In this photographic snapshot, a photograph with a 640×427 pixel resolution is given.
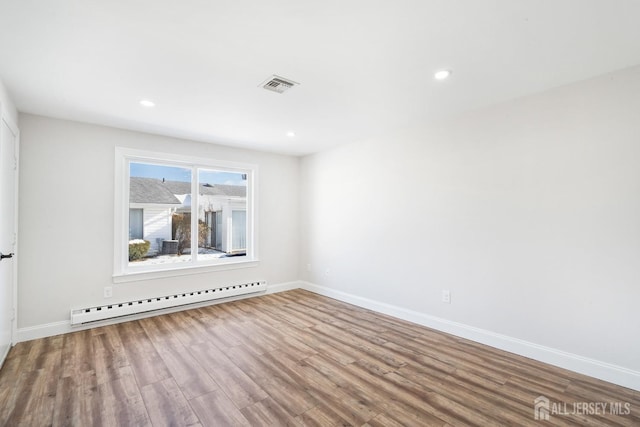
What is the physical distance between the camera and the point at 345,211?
15.0ft

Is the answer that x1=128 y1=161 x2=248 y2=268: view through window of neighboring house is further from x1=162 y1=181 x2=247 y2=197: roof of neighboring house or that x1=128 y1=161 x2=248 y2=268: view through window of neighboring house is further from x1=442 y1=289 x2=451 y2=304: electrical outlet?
x1=442 y1=289 x2=451 y2=304: electrical outlet

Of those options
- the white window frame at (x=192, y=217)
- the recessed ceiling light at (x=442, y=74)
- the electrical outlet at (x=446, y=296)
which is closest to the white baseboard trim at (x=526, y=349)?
the electrical outlet at (x=446, y=296)

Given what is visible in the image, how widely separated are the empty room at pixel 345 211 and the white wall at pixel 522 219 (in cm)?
2

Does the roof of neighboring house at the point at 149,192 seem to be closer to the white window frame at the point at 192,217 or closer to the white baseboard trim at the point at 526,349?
the white window frame at the point at 192,217

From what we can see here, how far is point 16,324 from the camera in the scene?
305 cm

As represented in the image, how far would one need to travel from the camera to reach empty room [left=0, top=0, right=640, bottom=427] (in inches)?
73.9

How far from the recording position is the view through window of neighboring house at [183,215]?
12.9ft

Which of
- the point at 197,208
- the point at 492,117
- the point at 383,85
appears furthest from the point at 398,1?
the point at 197,208

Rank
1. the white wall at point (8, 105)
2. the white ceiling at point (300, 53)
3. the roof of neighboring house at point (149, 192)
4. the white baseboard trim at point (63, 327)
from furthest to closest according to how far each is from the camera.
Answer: the roof of neighboring house at point (149, 192), the white baseboard trim at point (63, 327), the white wall at point (8, 105), the white ceiling at point (300, 53)

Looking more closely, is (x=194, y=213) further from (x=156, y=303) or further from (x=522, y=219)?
(x=522, y=219)

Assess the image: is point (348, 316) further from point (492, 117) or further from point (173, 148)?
point (173, 148)

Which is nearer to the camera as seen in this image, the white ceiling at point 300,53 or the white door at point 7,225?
the white ceiling at point 300,53

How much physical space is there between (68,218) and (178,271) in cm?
140

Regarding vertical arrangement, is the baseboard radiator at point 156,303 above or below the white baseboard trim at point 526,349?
above
